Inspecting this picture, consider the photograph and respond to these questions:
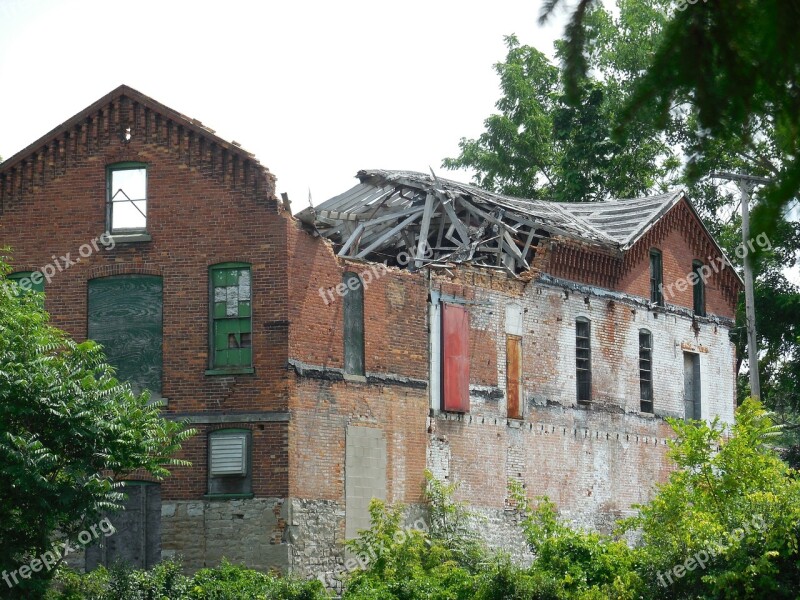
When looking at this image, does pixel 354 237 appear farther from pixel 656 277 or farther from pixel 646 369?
pixel 656 277

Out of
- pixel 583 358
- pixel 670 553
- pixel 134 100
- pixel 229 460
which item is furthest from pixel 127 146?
pixel 670 553

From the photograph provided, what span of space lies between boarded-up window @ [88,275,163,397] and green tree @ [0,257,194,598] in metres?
4.41

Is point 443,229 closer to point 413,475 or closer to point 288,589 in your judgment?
point 413,475

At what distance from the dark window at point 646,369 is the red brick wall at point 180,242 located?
12538 millimetres

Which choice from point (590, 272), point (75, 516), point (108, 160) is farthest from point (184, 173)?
point (590, 272)

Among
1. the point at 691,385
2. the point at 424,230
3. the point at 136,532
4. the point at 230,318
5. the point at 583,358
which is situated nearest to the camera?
the point at 136,532

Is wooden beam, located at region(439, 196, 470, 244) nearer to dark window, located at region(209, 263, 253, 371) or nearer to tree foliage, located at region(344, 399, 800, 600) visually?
dark window, located at region(209, 263, 253, 371)

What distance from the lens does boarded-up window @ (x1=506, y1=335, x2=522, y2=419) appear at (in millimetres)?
31016

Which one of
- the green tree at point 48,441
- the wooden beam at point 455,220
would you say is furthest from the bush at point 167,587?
the wooden beam at point 455,220

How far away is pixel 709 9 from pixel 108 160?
71.2 feet

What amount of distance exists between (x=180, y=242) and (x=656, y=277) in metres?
14.7

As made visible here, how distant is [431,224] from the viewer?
1267 inches

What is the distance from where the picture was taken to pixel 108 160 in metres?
27.7

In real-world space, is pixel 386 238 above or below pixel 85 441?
above
